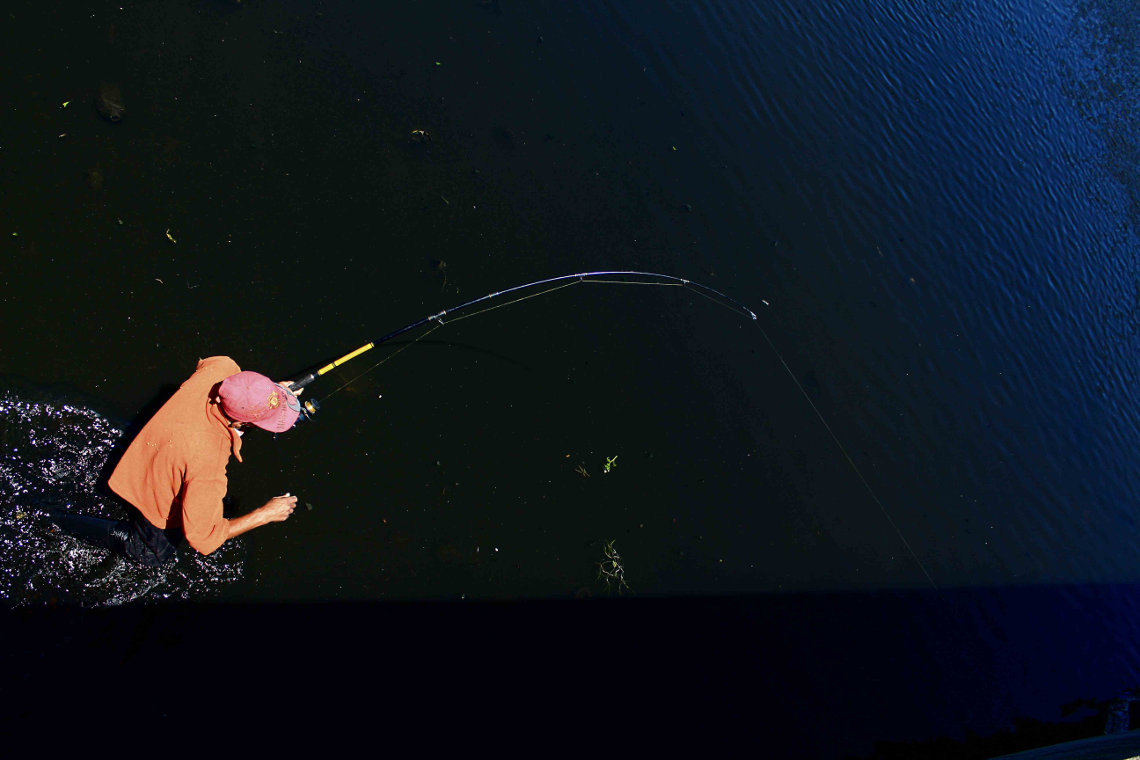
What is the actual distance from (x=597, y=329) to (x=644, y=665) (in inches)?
107

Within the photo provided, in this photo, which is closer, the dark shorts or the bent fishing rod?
the dark shorts

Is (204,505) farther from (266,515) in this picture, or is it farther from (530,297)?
(530,297)

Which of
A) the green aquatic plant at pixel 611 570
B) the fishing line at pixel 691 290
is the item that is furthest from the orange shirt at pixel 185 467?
the green aquatic plant at pixel 611 570

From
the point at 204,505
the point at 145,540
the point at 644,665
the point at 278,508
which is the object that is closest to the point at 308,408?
the point at 278,508

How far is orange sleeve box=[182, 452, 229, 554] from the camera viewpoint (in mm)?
3533

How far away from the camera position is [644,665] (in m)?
4.93

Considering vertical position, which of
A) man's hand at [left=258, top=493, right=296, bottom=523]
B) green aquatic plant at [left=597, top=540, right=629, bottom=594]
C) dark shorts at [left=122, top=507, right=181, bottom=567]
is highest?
green aquatic plant at [left=597, top=540, right=629, bottom=594]

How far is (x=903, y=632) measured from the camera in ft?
19.7

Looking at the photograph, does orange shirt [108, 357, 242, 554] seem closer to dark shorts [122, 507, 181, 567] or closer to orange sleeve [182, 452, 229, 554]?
orange sleeve [182, 452, 229, 554]

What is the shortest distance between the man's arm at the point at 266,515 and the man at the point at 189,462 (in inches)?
1.7

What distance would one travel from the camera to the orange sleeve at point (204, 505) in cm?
353

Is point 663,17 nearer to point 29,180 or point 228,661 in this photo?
point 29,180

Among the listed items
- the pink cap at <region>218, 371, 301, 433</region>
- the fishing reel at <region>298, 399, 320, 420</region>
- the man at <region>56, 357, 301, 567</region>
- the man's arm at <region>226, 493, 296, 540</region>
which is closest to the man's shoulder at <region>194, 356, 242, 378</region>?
the man at <region>56, 357, 301, 567</region>

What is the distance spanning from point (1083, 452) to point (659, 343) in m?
5.68
